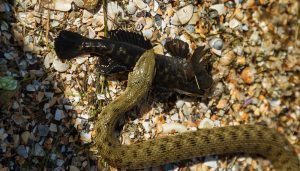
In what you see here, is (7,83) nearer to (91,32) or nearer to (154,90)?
(91,32)

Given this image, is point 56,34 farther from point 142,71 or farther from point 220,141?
point 220,141

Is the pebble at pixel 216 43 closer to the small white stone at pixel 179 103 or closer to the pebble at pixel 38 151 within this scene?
the small white stone at pixel 179 103

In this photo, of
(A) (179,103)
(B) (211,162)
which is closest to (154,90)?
(A) (179,103)

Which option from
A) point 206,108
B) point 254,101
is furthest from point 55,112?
point 254,101

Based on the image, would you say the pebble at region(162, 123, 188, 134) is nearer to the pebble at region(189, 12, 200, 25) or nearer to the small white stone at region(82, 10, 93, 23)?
the pebble at region(189, 12, 200, 25)

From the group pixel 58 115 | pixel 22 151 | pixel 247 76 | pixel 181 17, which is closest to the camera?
pixel 22 151

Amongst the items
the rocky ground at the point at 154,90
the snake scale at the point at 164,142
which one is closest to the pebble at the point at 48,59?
the rocky ground at the point at 154,90
